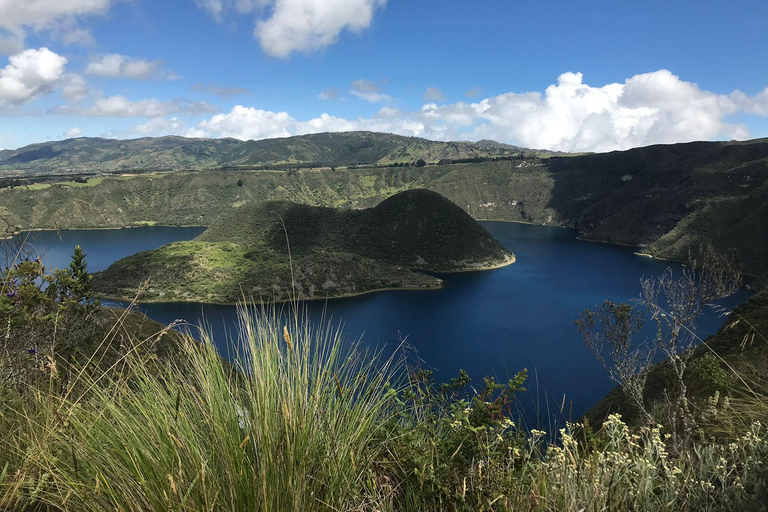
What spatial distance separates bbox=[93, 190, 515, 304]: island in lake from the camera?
7244 cm

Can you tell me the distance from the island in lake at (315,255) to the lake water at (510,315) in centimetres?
389

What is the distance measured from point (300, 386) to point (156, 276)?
81911mm

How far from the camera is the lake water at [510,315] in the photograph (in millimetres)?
44125

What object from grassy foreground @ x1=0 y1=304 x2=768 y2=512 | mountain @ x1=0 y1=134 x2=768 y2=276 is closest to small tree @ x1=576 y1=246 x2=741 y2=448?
grassy foreground @ x1=0 y1=304 x2=768 y2=512

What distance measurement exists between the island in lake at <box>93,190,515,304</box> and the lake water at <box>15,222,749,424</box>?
3.89m

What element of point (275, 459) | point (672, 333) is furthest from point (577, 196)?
point (275, 459)

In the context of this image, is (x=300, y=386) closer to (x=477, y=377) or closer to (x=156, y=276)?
(x=477, y=377)

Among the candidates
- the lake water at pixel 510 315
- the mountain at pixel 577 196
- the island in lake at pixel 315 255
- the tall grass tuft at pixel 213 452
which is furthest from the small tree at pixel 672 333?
the mountain at pixel 577 196

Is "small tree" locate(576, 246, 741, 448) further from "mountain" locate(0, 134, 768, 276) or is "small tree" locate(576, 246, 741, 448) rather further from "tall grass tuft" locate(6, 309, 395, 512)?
"mountain" locate(0, 134, 768, 276)

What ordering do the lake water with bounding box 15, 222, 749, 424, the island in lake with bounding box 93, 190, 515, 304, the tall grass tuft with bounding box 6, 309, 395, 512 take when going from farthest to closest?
the island in lake with bounding box 93, 190, 515, 304 → the lake water with bounding box 15, 222, 749, 424 → the tall grass tuft with bounding box 6, 309, 395, 512

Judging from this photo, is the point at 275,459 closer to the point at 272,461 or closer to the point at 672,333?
the point at 272,461

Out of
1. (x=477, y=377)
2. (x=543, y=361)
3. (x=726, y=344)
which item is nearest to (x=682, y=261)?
(x=543, y=361)

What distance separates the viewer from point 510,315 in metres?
65.8

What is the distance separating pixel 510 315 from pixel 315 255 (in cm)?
3900
